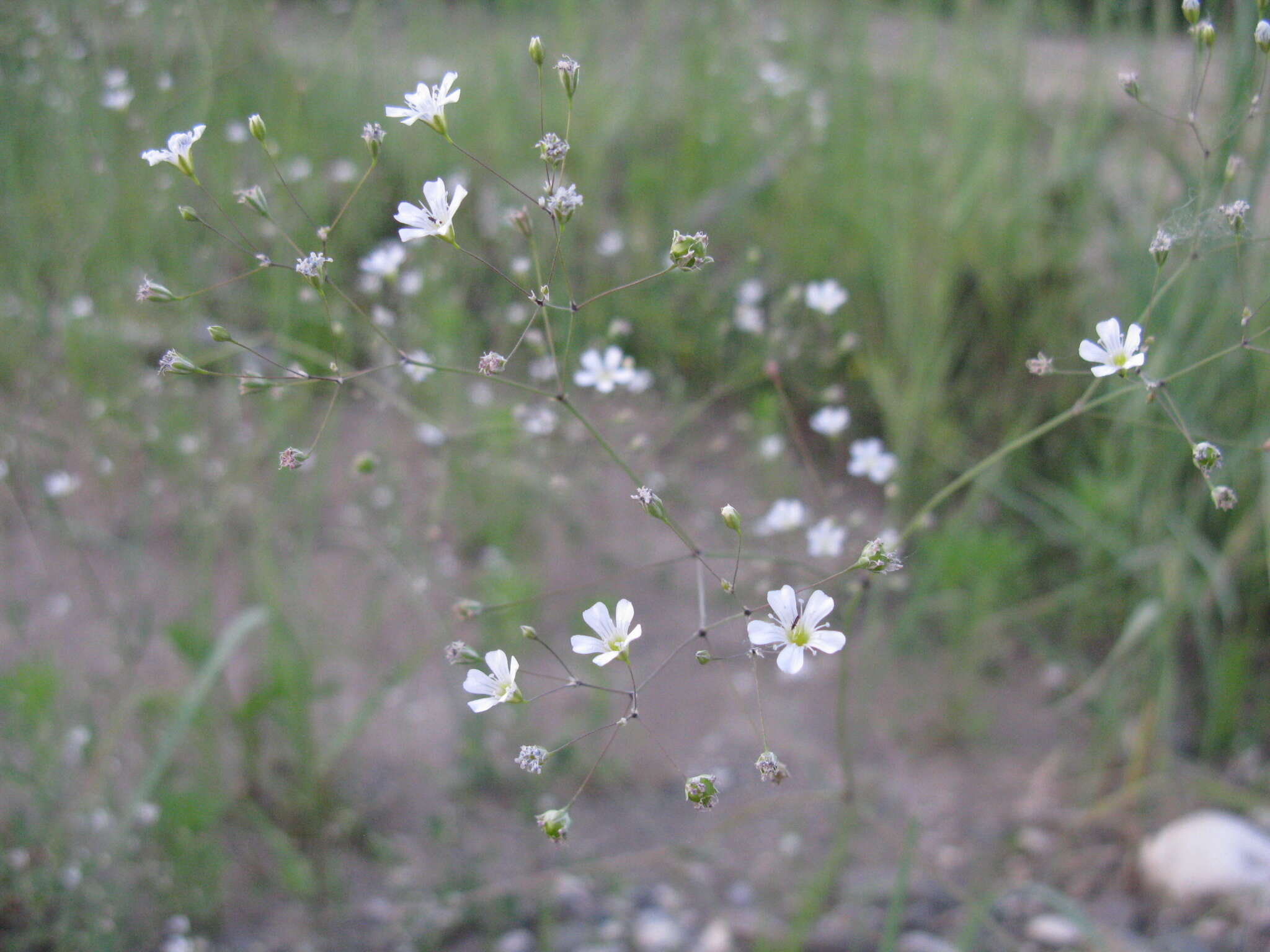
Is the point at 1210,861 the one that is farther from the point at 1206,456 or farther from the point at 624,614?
the point at 624,614

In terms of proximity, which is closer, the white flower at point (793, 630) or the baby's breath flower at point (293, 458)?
the white flower at point (793, 630)

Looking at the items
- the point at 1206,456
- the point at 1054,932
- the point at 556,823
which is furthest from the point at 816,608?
the point at 1054,932

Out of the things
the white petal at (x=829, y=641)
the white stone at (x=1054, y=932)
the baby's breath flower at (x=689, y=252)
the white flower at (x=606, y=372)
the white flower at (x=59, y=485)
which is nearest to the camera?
the white petal at (x=829, y=641)

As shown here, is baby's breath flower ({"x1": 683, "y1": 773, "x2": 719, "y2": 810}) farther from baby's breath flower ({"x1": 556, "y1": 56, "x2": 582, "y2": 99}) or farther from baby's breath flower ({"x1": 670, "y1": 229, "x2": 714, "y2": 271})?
baby's breath flower ({"x1": 556, "y1": 56, "x2": 582, "y2": 99})

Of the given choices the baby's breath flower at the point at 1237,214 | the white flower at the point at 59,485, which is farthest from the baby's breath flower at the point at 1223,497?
the white flower at the point at 59,485

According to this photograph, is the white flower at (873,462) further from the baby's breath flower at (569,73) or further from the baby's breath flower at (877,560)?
the baby's breath flower at (569,73)

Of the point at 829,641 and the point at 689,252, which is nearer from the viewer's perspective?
the point at 829,641

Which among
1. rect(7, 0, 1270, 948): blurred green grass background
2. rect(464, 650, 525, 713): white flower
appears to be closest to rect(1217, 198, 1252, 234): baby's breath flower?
rect(7, 0, 1270, 948): blurred green grass background

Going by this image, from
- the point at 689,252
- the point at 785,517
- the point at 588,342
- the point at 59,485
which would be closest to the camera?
the point at 689,252

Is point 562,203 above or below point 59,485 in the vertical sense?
below
